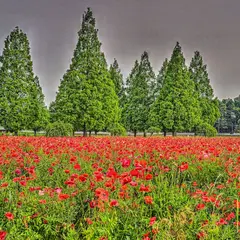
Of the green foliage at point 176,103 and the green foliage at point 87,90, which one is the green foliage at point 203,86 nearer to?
the green foliage at point 176,103

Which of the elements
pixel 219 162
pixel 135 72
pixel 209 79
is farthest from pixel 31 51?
pixel 219 162

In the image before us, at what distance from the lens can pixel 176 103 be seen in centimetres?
3077

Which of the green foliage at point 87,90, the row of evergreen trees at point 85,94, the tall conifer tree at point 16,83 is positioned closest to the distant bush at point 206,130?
the row of evergreen trees at point 85,94

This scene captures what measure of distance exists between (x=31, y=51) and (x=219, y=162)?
2503 centimetres

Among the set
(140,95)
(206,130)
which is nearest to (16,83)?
(140,95)

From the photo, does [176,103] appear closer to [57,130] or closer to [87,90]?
[87,90]

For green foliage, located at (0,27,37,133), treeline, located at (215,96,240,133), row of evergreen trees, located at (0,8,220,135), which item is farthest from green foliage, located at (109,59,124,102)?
treeline, located at (215,96,240,133)

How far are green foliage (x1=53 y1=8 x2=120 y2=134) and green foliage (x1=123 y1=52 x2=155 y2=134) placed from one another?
783 cm

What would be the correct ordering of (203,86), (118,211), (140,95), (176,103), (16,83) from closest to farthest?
(118,211) → (16,83) → (176,103) → (140,95) → (203,86)

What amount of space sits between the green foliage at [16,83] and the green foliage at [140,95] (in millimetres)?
12983

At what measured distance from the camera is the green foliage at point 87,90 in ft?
82.1

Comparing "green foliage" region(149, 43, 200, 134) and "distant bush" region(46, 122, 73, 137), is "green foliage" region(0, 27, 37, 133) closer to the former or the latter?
"distant bush" region(46, 122, 73, 137)

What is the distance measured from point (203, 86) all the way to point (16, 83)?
21.6 meters

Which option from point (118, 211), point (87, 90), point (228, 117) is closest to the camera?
point (118, 211)
